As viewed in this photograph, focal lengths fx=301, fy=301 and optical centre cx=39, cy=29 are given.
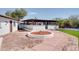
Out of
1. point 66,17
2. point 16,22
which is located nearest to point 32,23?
point 16,22

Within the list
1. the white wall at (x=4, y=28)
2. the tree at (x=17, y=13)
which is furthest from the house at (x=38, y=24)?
the white wall at (x=4, y=28)

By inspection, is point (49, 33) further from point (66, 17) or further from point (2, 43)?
point (2, 43)

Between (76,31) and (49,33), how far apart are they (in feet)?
1.35

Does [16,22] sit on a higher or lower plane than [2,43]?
higher

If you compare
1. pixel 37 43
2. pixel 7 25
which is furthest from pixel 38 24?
pixel 7 25

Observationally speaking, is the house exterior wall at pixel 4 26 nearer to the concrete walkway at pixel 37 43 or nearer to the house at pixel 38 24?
the concrete walkway at pixel 37 43

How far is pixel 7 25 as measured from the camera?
4594 mm

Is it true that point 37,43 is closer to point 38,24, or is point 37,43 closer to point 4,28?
point 38,24

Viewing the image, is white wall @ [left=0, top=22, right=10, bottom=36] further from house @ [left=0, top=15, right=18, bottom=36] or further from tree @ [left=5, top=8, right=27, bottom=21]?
tree @ [left=5, top=8, right=27, bottom=21]

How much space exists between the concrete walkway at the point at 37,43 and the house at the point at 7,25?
0.07 meters

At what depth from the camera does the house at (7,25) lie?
15.0 ft
